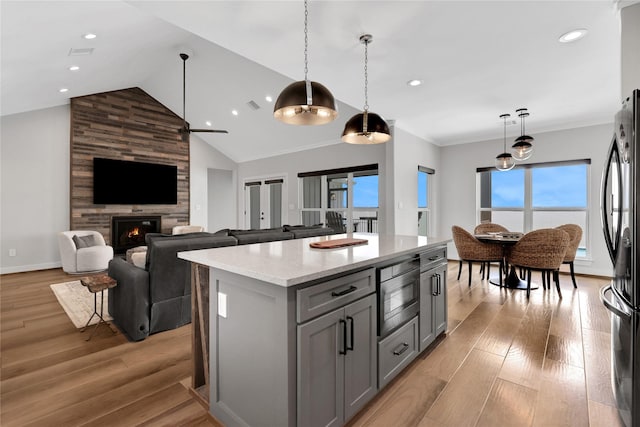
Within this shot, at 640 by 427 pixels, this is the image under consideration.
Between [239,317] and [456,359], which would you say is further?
[456,359]

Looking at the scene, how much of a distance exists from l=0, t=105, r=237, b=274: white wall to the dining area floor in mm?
6820

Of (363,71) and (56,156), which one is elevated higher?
(363,71)

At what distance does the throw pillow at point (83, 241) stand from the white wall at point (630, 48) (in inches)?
291

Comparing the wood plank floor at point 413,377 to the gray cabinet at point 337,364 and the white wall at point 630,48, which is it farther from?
the white wall at point 630,48

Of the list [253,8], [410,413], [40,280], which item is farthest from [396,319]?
[40,280]

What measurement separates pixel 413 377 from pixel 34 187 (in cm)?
715


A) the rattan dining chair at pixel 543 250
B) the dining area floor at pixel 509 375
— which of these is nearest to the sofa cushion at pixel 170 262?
the dining area floor at pixel 509 375

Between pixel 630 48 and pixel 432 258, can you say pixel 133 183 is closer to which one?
pixel 432 258

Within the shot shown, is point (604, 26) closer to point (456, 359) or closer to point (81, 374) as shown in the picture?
point (456, 359)

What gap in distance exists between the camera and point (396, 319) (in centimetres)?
200

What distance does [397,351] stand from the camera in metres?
2.01

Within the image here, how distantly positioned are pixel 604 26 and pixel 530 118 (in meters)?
2.72

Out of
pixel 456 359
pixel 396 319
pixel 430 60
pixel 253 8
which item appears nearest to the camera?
pixel 396 319

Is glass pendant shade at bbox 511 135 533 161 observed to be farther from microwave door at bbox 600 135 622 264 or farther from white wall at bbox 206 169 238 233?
white wall at bbox 206 169 238 233
